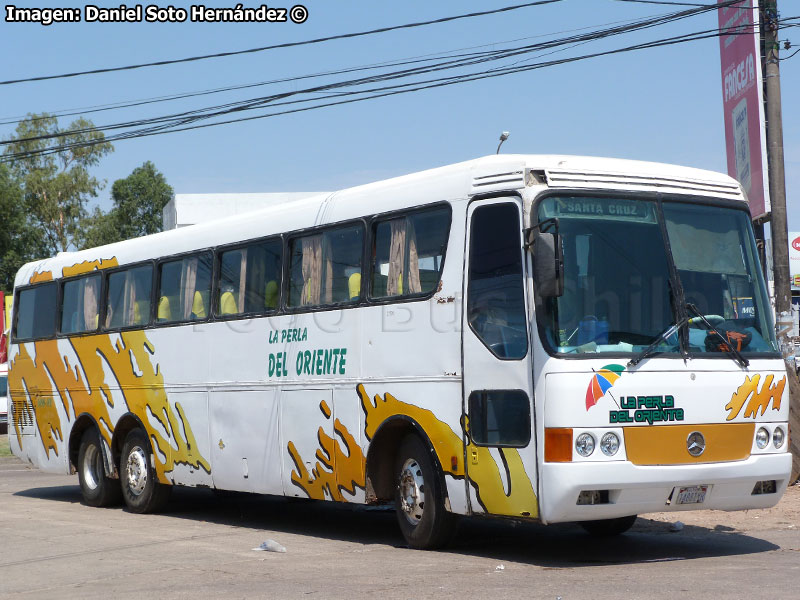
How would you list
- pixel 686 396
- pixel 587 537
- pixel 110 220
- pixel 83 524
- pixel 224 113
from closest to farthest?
pixel 686 396, pixel 587 537, pixel 83 524, pixel 224 113, pixel 110 220

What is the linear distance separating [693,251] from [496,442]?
7.51 ft

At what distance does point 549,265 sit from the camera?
30.0 ft

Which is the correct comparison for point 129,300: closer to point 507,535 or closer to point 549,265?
point 507,535

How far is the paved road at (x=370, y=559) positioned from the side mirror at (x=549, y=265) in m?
2.16

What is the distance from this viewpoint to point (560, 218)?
31.6ft

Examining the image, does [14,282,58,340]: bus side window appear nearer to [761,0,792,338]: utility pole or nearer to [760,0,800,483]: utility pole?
[760,0,800,483]: utility pole

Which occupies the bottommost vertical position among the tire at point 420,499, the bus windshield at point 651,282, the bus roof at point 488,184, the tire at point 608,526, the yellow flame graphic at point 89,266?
the tire at point 608,526

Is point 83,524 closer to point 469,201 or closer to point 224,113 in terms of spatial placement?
point 469,201

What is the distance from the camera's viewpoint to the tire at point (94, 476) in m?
16.3

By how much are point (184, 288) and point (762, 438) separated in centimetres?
750

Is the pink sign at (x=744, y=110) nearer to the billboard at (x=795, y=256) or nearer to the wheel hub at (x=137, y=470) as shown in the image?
the wheel hub at (x=137, y=470)

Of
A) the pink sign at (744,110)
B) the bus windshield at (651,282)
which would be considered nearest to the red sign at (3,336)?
the pink sign at (744,110)

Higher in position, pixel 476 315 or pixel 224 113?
pixel 224 113

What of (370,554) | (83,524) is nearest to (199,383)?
(83,524)
